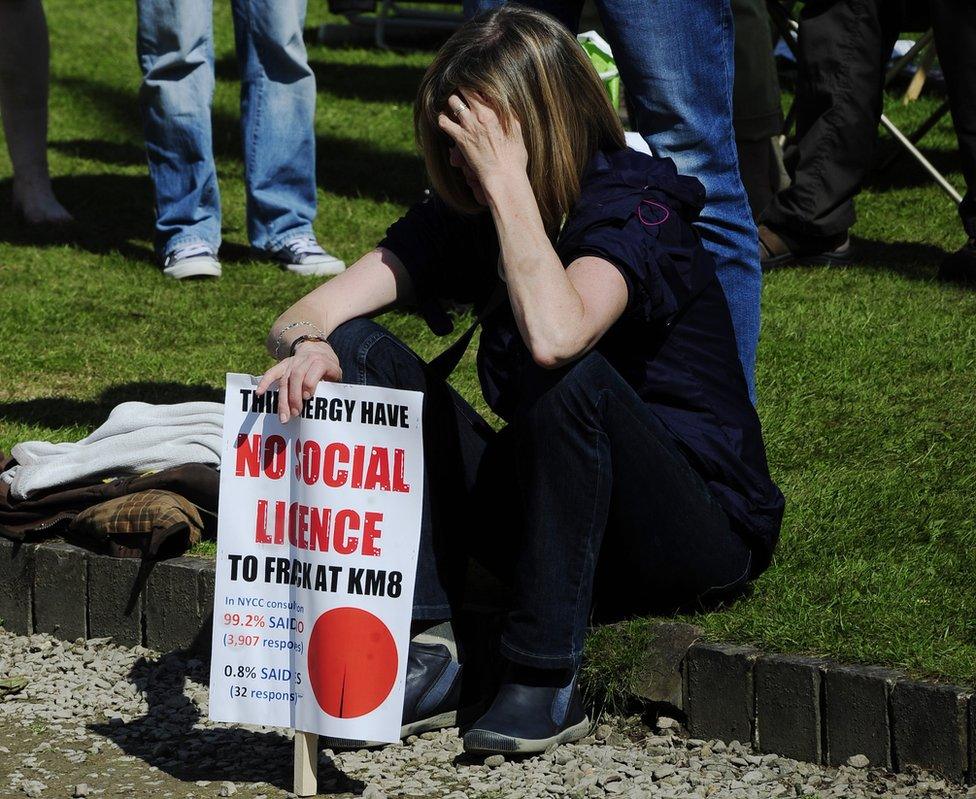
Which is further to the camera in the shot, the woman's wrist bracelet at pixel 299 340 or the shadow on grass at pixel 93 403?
the shadow on grass at pixel 93 403

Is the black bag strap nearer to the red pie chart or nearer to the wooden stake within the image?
the red pie chart

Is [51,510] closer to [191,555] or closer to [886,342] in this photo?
[191,555]

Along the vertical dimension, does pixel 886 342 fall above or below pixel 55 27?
below

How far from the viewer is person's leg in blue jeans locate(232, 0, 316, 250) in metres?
5.34

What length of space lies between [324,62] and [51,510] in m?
7.02

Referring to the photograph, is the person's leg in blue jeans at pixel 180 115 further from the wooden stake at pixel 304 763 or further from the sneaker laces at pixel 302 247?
the wooden stake at pixel 304 763

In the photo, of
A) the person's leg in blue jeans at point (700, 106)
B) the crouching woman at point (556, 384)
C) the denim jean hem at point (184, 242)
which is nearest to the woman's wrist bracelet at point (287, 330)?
the crouching woman at point (556, 384)

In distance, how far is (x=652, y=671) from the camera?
8.70ft

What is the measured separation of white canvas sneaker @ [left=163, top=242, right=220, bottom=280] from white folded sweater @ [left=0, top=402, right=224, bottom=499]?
1978mm

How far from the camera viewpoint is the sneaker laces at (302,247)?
541 cm

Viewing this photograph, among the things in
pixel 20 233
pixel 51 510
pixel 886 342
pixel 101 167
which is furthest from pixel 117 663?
pixel 101 167

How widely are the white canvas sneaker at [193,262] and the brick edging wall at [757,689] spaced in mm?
2276

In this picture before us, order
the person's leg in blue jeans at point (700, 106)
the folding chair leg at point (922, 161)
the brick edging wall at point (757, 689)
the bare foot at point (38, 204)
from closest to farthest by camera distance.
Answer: the brick edging wall at point (757, 689) → the person's leg in blue jeans at point (700, 106) → the folding chair leg at point (922, 161) → the bare foot at point (38, 204)

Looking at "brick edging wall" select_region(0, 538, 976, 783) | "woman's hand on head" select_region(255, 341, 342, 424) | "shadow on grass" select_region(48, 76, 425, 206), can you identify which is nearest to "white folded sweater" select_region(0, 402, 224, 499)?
"brick edging wall" select_region(0, 538, 976, 783)
